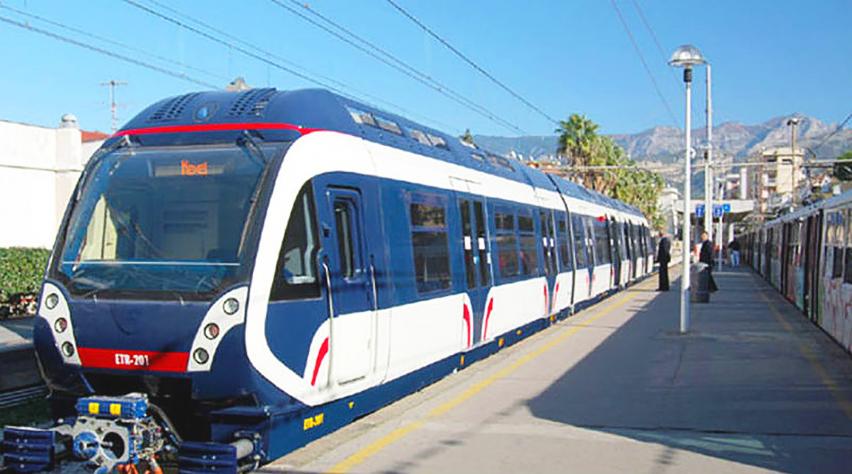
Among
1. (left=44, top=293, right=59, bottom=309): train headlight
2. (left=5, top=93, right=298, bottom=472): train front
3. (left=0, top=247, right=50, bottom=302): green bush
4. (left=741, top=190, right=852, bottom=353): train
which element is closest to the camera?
(left=5, top=93, right=298, bottom=472): train front

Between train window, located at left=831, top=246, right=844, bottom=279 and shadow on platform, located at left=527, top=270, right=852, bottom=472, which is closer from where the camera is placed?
shadow on platform, located at left=527, top=270, right=852, bottom=472

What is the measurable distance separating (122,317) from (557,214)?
13.6 m

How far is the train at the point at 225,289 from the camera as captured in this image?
6.66 meters

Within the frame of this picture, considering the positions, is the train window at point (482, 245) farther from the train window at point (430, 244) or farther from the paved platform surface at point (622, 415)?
the train window at point (430, 244)

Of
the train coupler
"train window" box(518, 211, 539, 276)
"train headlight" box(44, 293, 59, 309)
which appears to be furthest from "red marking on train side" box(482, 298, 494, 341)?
the train coupler

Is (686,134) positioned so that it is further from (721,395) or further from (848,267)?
(721,395)

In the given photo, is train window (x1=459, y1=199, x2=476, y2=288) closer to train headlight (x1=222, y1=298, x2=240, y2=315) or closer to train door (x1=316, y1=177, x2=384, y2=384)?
train door (x1=316, y1=177, x2=384, y2=384)

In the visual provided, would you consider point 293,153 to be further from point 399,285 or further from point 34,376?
point 34,376

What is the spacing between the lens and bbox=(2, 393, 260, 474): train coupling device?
636cm

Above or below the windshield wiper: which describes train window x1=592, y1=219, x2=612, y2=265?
below

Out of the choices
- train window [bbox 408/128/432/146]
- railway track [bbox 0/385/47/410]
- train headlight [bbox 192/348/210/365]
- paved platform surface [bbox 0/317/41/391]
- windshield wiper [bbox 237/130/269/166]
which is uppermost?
train window [bbox 408/128/432/146]

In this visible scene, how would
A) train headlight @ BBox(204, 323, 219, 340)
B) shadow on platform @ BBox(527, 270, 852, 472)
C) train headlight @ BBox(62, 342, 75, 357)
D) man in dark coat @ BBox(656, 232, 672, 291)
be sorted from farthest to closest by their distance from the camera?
man in dark coat @ BBox(656, 232, 672, 291)
shadow on platform @ BBox(527, 270, 852, 472)
train headlight @ BBox(62, 342, 75, 357)
train headlight @ BBox(204, 323, 219, 340)

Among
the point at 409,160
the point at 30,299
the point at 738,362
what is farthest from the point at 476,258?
the point at 30,299

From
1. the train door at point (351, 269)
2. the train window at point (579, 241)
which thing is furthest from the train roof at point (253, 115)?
the train window at point (579, 241)
